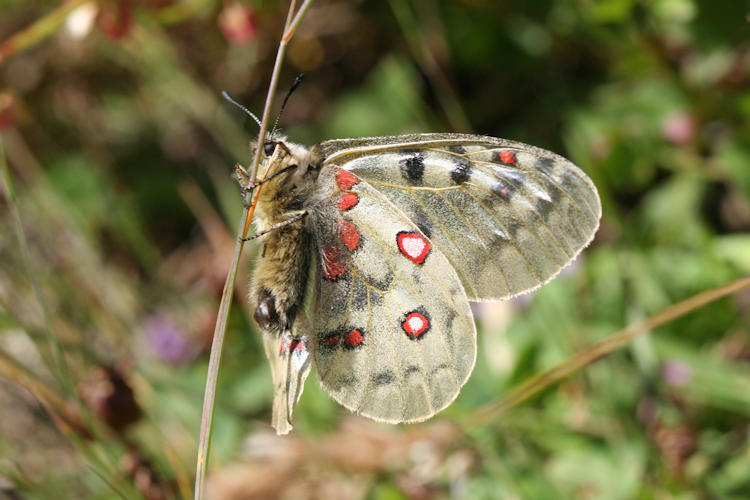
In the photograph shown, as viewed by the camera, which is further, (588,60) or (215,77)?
(215,77)

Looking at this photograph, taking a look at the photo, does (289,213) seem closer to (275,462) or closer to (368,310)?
(368,310)

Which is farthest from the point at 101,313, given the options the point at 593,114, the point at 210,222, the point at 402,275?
the point at 593,114

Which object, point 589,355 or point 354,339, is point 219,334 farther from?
point 589,355

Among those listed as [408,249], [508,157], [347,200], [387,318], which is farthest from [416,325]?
[508,157]

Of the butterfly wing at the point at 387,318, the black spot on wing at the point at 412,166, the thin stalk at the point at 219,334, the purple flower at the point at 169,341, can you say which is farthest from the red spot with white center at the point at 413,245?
the purple flower at the point at 169,341

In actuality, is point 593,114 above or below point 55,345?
below

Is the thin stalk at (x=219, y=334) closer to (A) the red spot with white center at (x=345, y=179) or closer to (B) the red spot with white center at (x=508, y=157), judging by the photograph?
(A) the red spot with white center at (x=345, y=179)

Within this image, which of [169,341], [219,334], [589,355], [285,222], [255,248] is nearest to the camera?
[219,334]
